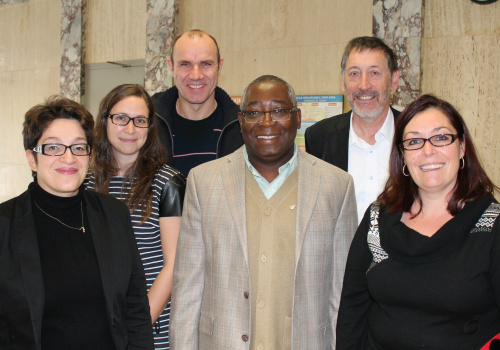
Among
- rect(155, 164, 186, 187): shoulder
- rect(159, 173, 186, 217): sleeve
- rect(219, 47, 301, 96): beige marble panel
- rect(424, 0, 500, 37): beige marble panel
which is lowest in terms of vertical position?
rect(159, 173, 186, 217): sleeve

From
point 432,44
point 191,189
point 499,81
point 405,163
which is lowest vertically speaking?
point 191,189

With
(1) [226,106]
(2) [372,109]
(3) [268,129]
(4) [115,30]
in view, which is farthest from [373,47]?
(4) [115,30]

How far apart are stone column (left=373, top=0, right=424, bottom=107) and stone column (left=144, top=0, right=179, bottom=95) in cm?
285

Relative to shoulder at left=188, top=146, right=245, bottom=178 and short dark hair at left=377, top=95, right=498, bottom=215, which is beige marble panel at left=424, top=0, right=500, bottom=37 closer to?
short dark hair at left=377, top=95, right=498, bottom=215

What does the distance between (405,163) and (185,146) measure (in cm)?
152

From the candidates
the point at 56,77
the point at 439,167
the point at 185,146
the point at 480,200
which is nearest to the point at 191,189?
the point at 185,146

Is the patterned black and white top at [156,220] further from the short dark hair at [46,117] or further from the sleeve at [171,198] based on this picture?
the short dark hair at [46,117]

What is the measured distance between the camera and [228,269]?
2.12m

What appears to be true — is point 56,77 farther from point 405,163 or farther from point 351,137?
point 405,163

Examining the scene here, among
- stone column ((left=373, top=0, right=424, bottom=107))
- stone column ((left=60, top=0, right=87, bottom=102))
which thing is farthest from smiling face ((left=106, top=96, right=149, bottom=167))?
stone column ((left=60, top=0, right=87, bottom=102))

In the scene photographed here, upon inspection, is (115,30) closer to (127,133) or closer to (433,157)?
(127,133)

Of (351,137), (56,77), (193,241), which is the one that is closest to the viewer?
(193,241)

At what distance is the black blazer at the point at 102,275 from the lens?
1675 millimetres

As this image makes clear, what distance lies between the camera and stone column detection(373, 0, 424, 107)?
4.64 metres
